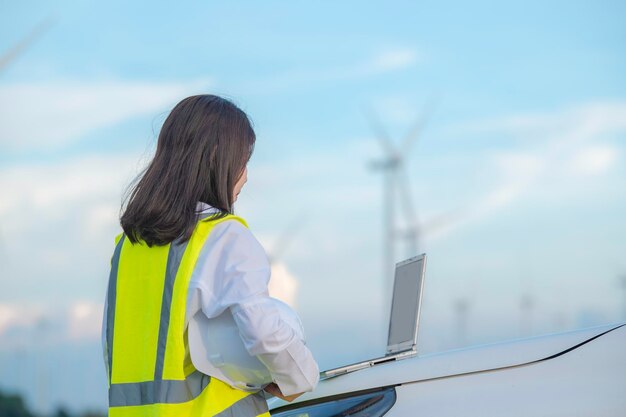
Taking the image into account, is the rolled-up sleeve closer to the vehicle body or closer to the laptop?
the vehicle body

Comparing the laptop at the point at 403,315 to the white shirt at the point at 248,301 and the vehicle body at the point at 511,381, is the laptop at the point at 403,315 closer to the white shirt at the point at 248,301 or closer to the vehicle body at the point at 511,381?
the vehicle body at the point at 511,381

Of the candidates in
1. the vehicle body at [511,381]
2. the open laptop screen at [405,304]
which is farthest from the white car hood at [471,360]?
the open laptop screen at [405,304]

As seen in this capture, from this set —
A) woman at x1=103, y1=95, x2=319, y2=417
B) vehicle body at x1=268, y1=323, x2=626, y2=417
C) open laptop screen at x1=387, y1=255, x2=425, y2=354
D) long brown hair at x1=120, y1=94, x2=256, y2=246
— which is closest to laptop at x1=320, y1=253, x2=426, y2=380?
open laptop screen at x1=387, y1=255, x2=425, y2=354

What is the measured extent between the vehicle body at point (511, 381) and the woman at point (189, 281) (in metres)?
0.27

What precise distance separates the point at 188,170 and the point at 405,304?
93 centimetres

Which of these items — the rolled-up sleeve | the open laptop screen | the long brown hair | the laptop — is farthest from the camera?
the open laptop screen

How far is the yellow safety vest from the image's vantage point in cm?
256

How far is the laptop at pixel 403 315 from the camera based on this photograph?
305cm

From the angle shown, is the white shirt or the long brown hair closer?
the white shirt

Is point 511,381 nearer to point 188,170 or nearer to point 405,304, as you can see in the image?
point 405,304

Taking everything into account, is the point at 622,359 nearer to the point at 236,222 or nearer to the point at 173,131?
the point at 236,222

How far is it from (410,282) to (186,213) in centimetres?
93

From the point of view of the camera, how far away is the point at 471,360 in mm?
2756

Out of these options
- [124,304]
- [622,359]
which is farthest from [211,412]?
[622,359]
